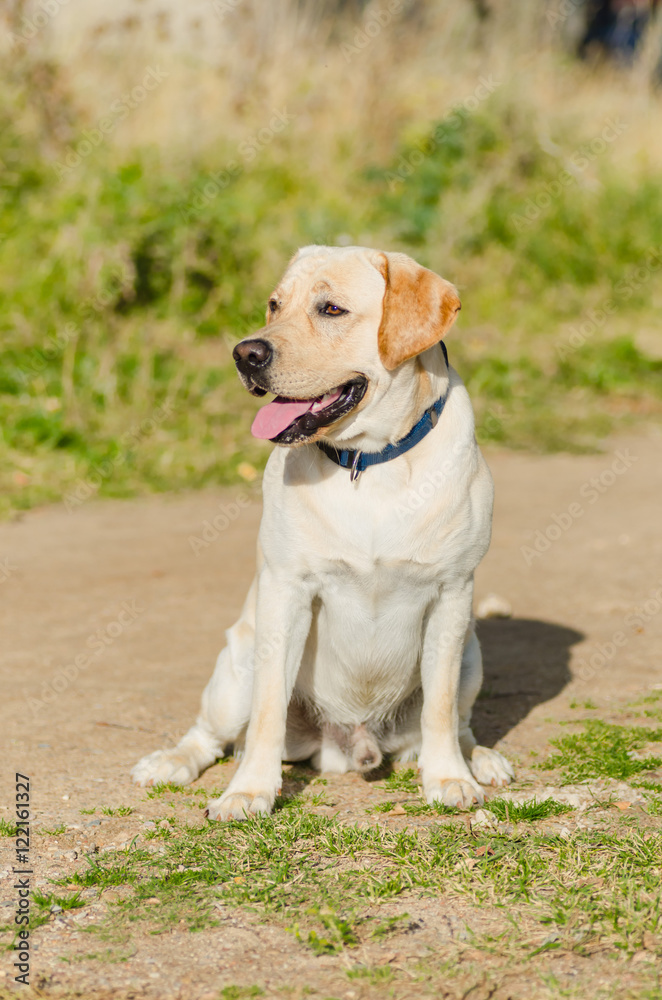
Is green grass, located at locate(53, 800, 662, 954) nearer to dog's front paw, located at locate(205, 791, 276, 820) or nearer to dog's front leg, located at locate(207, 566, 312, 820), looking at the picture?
dog's front paw, located at locate(205, 791, 276, 820)

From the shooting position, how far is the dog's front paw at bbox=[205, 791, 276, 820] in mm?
3006

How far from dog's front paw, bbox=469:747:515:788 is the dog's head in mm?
1053

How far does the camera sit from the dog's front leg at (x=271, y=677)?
3.10 metres

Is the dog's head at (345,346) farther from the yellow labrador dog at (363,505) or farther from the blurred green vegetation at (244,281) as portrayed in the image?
the blurred green vegetation at (244,281)

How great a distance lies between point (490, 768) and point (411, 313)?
1396 millimetres

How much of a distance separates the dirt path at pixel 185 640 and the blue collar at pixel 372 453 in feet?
3.22

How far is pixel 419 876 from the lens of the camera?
260cm

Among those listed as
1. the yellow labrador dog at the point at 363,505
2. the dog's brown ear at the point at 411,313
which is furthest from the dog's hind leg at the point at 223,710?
the dog's brown ear at the point at 411,313

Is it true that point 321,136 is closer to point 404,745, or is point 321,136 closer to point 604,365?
point 604,365

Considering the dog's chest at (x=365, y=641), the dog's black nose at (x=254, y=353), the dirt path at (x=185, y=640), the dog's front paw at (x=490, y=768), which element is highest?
the dog's black nose at (x=254, y=353)

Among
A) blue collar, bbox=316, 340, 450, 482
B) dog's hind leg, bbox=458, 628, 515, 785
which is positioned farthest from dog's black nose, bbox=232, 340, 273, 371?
dog's hind leg, bbox=458, 628, 515, 785

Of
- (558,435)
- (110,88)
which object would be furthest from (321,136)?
(558,435)

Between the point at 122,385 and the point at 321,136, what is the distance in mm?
4729

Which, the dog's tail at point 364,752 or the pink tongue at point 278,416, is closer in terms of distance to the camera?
the pink tongue at point 278,416
